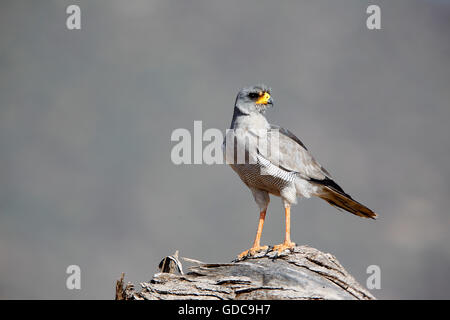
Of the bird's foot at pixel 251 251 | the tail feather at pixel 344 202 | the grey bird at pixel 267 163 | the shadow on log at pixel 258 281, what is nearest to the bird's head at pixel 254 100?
the grey bird at pixel 267 163

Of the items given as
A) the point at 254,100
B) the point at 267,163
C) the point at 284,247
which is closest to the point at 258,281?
the point at 284,247

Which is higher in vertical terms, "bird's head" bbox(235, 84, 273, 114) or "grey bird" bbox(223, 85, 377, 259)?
"bird's head" bbox(235, 84, 273, 114)

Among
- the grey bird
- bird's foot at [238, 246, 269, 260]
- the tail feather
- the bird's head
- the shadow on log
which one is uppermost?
the bird's head

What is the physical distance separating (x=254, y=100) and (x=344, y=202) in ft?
6.44

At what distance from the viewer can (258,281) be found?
19.7 ft

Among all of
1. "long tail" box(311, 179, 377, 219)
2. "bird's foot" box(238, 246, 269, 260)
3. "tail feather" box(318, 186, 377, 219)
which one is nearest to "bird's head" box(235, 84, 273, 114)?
"long tail" box(311, 179, 377, 219)

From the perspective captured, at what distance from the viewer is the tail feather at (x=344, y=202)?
7.55m

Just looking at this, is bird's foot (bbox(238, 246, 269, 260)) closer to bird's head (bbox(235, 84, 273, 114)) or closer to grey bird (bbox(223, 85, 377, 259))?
grey bird (bbox(223, 85, 377, 259))

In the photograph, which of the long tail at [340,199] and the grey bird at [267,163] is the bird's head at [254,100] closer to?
the grey bird at [267,163]

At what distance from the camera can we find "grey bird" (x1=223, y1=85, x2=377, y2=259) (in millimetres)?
7070

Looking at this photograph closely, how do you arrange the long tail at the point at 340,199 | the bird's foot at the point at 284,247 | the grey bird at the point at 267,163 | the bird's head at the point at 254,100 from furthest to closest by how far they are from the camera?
the long tail at the point at 340,199 → the bird's head at the point at 254,100 → the grey bird at the point at 267,163 → the bird's foot at the point at 284,247
